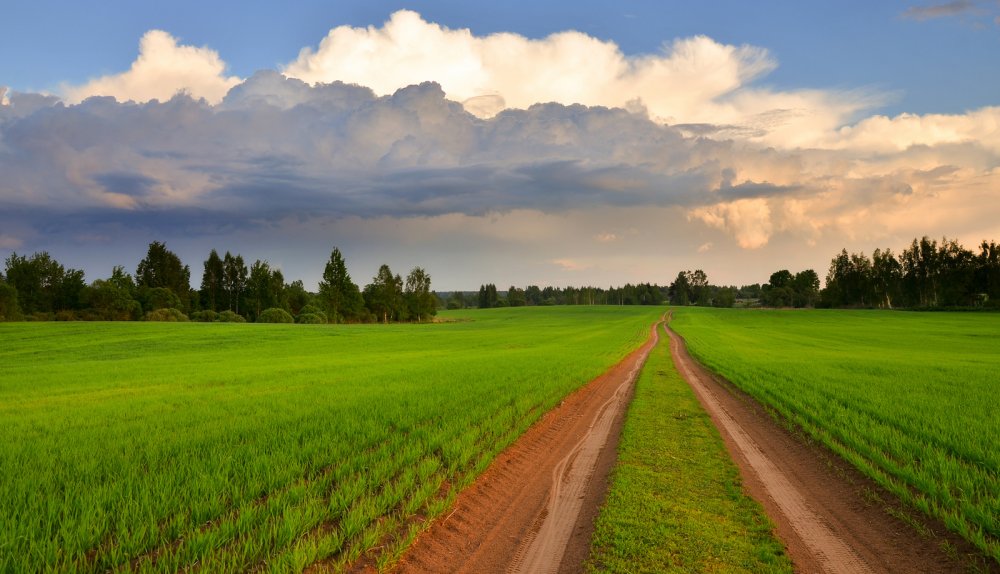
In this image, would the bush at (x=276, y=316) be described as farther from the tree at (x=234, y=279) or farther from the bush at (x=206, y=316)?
the tree at (x=234, y=279)

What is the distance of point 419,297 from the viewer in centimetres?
12638

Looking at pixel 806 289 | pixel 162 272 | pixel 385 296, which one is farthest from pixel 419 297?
pixel 806 289

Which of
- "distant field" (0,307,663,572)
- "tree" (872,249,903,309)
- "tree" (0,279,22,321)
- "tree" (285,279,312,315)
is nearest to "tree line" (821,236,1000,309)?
"tree" (872,249,903,309)

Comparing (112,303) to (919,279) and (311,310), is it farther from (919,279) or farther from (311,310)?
(919,279)

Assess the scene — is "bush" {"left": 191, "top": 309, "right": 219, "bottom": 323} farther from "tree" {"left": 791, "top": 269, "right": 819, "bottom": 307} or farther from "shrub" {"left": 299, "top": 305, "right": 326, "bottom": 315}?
"tree" {"left": 791, "top": 269, "right": 819, "bottom": 307}

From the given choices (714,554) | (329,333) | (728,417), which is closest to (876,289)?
(329,333)

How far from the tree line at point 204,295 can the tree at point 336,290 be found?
212 mm

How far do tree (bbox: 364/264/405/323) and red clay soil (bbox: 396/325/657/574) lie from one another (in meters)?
115

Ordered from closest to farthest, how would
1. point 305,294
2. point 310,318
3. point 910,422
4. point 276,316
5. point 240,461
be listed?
→ point 240,461, point 910,422, point 310,318, point 276,316, point 305,294

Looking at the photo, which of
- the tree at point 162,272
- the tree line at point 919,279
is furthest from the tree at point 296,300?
the tree line at point 919,279

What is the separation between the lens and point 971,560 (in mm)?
5980

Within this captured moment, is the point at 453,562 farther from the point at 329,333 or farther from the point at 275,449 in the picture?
the point at 329,333

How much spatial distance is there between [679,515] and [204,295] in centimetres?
14082

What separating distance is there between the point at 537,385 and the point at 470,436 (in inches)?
330
